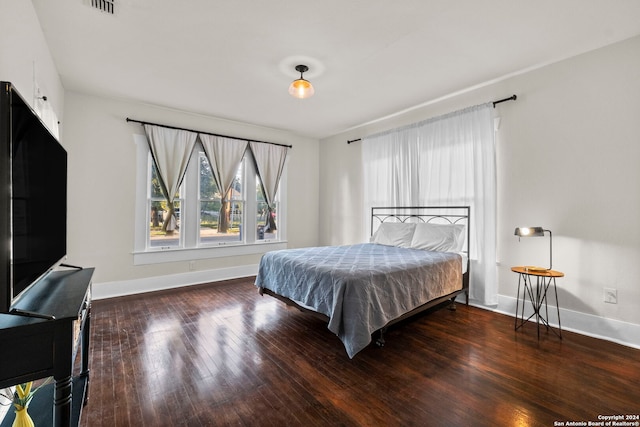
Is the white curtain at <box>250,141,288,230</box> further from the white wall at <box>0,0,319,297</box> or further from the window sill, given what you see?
the white wall at <box>0,0,319,297</box>

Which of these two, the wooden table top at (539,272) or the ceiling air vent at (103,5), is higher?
the ceiling air vent at (103,5)

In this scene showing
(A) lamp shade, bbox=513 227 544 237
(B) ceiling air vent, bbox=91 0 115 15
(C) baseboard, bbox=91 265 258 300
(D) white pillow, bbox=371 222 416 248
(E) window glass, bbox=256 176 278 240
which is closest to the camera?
(B) ceiling air vent, bbox=91 0 115 15

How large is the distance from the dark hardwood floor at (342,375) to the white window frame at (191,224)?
4.20ft

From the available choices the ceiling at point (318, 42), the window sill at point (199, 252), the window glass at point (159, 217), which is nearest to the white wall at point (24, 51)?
the ceiling at point (318, 42)

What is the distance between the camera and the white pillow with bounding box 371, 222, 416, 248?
4.07 metres

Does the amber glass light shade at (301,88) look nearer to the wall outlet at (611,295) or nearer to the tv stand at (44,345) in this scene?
the tv stand at (44,345)

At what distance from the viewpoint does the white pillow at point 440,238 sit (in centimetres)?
360

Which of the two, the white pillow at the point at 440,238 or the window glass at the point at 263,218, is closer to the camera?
the white pillow at the point at 440,238

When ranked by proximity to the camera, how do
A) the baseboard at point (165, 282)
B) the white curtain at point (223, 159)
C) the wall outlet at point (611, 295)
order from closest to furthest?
1. the wall outlet at point (611, 295)
2. the baseboard at point (165, 282)
3. the white curtain at point (223, 159)

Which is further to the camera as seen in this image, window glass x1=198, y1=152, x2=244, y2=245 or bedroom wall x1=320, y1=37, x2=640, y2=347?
window glass x1=198, y1=152, x2=244, y2=245

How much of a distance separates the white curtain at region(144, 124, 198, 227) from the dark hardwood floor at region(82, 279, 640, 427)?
188 centimetres

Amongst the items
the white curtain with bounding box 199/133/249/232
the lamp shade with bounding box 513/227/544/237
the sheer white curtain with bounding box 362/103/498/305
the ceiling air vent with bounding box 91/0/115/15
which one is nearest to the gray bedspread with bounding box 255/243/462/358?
the sheer white curtain with bounding box 362/103/498/305

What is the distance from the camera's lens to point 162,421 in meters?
1.66

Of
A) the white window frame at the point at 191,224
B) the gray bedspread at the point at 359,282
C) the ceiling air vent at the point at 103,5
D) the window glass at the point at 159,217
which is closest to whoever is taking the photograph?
the ceiling air vent at the point at 103,5
